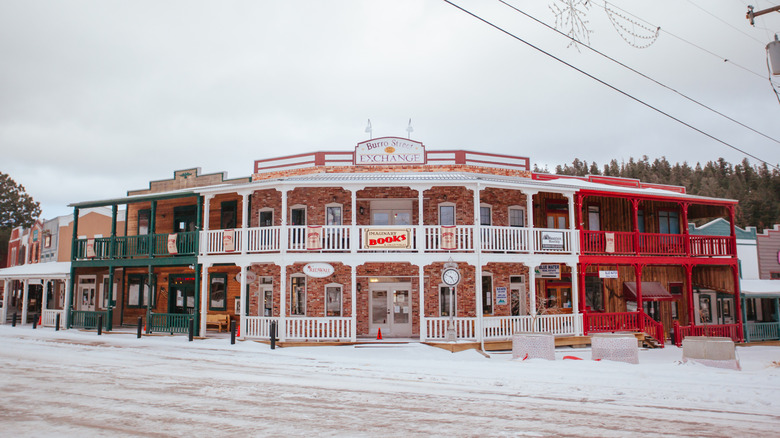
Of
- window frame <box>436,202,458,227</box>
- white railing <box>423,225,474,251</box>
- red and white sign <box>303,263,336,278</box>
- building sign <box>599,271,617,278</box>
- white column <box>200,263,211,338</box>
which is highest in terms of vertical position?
window frame <box>436,202,458,227</box>

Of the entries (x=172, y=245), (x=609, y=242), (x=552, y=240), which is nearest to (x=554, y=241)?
(x=552, y=240)

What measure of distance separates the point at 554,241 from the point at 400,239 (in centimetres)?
592

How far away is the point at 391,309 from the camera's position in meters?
20.9

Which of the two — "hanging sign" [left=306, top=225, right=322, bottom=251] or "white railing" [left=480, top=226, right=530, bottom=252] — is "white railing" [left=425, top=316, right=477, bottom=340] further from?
"hanging sign" [left=306, top=225, right=322, bottom=251]

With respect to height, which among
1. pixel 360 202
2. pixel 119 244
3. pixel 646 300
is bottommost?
pixel 646 300

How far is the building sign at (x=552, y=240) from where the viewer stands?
19.9 m

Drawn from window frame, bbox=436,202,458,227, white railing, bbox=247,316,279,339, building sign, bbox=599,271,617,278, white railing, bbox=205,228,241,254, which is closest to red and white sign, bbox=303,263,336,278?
white railing, bbox=247,316,279,339

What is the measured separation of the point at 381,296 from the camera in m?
21.1

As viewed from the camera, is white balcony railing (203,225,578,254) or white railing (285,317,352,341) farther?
white balcony railing (203,225,578,254)

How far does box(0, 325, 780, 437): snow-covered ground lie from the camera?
8242 millimetres

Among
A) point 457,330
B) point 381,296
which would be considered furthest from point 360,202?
point 457,330

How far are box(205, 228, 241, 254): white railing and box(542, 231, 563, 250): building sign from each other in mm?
11339

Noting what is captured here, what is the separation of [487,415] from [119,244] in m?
20.0

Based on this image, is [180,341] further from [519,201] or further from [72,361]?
[519,201]
